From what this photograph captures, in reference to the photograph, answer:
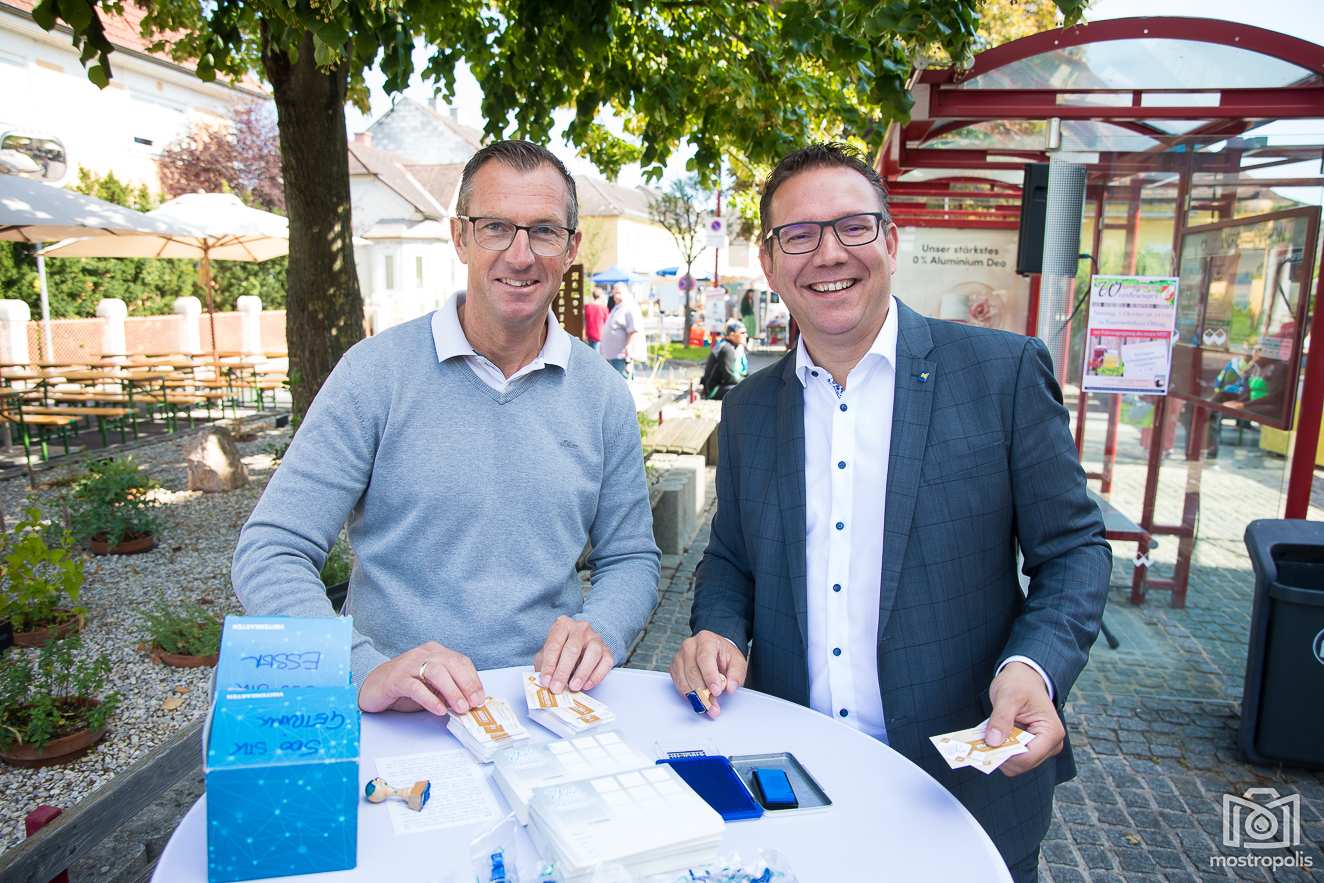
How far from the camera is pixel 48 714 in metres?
3.96

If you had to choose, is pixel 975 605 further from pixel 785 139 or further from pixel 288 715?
pixel 785 139

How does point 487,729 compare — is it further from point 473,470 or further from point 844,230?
point 844,230

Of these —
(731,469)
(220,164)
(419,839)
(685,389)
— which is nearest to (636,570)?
(731,469)

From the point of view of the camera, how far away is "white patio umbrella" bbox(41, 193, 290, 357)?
12.9 m

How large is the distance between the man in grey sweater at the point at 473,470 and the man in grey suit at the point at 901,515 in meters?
0.43

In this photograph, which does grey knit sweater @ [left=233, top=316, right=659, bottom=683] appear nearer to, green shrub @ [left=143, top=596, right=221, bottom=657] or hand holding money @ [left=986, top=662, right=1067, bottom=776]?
hand holding money @ [left=986, top=662, right=1067, bottom=776]

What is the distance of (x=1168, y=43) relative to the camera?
432 cm

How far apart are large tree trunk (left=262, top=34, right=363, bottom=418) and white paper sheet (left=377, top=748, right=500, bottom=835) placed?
14.3 ft

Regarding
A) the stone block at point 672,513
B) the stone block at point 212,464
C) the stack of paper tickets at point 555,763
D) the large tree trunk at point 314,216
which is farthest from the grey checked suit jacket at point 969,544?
the stone block at point 212,464

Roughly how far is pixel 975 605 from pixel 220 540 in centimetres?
686

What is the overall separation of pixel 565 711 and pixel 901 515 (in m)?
0.84

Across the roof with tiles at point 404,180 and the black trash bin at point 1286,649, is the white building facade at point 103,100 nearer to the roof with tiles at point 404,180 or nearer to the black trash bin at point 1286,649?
the roof with tiles at point 404,180

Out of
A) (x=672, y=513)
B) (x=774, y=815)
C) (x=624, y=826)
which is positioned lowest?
(x=672, y=513)

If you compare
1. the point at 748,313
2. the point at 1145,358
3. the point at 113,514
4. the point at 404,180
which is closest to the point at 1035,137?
the point at 1145,358
